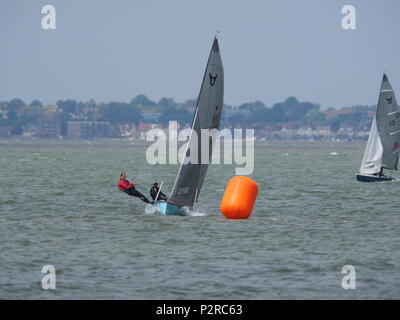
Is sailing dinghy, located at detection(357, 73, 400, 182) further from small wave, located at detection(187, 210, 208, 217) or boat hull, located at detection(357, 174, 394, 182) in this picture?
small wave, located at detection(187, 210, 208, 217)

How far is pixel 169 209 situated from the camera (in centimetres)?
3944

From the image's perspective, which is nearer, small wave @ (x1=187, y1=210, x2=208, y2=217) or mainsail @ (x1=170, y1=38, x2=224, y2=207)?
mainsail @ (x1=170, y1=38, x2=224, y2=207)

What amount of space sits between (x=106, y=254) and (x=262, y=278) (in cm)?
598

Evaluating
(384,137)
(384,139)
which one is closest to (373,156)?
(384,139)

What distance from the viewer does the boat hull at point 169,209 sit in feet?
129

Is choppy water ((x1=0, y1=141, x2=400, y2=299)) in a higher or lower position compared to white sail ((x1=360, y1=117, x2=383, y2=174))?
lower

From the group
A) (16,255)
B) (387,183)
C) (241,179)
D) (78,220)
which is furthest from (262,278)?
(387,183)

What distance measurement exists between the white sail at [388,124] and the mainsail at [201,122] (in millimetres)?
31669

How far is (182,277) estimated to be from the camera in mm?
25453

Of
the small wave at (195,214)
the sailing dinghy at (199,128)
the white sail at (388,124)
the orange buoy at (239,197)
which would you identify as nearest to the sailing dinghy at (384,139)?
the white sail at (388,124)

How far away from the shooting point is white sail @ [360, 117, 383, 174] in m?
68.1

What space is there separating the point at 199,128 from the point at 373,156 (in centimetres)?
3296

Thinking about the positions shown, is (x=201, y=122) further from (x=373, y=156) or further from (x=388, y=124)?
(x=388, y=124)

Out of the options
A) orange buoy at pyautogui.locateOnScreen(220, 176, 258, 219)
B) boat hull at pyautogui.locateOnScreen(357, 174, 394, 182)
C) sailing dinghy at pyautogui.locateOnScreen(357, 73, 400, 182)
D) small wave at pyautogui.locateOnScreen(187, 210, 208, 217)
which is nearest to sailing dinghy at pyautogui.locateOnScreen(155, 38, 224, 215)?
small wave at pyautogui.locateOnScreen(187, 210, 208, 217)
